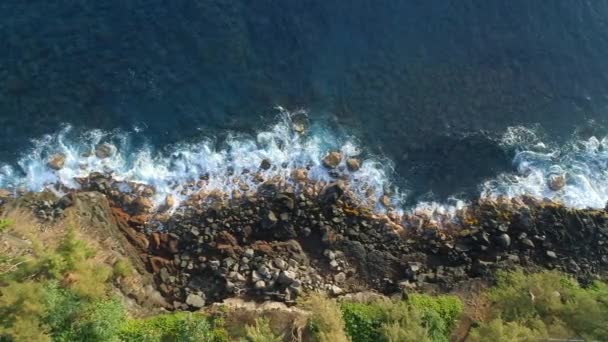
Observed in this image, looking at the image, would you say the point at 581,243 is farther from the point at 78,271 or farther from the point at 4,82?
the point at 4,82

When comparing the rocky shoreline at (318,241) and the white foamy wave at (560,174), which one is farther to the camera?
the white foamy wave at (560,174)

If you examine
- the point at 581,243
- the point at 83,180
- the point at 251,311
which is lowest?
the point at 251,311

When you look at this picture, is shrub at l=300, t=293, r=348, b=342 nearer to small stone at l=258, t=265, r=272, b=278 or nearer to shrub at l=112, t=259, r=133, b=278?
small stone at l=258, t=265, r=272, b=278

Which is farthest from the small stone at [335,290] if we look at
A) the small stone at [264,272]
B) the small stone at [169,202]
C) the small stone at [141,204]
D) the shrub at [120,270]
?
the small stone at [141,204]

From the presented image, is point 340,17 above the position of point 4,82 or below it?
above

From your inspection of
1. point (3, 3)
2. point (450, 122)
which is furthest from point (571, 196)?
point (3, 3)

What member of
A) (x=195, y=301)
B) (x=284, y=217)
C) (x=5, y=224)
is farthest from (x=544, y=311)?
(x=5, y=224)

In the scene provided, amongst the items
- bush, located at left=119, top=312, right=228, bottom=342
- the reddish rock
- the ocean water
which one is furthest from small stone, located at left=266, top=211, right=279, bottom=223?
bush, located at left=119, top=312, right=228, bottom=342

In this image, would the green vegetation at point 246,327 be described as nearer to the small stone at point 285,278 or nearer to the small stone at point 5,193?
the small stone at point 285,278
